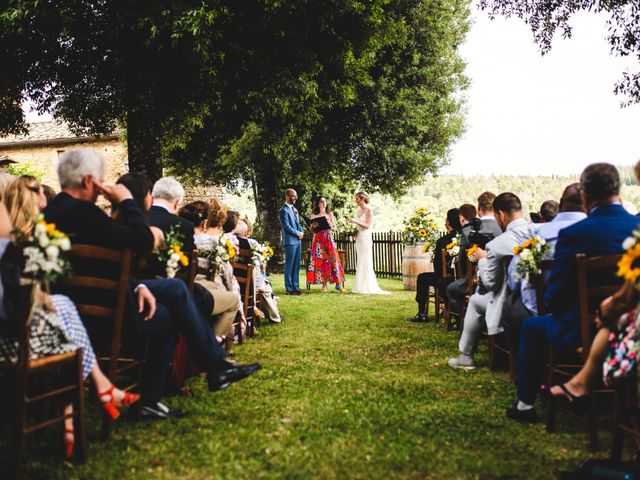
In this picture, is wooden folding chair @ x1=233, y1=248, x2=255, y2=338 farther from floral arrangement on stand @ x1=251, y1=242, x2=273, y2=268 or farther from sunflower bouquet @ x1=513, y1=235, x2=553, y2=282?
sunflower bouquet @ x1=513, y1=235, x2=553, y2=282

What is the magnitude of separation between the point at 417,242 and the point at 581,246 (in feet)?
36.7

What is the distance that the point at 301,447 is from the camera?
12.0 ft

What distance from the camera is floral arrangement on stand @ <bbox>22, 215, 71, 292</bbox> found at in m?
2.99

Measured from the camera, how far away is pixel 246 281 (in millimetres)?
7680

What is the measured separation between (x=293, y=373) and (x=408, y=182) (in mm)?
18481

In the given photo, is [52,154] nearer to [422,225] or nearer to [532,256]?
[422,225]

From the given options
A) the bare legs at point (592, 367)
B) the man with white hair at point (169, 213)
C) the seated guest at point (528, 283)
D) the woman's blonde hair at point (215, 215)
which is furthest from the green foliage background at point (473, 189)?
the bare legs at point (592, 367)

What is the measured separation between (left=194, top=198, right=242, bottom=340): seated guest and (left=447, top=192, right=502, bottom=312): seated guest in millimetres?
2711

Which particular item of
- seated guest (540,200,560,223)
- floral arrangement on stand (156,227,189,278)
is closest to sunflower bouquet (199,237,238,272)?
floral arrangement on stand (156,227,189,278)

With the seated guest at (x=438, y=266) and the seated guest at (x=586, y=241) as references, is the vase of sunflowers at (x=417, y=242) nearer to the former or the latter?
the seated guest at (x=438, y=266)

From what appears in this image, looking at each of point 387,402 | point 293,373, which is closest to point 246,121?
point 293,373

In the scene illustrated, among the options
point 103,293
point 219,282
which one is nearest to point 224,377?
point 103,293

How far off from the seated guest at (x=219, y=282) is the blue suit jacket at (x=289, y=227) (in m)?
6.84

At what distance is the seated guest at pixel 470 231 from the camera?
704 cm
